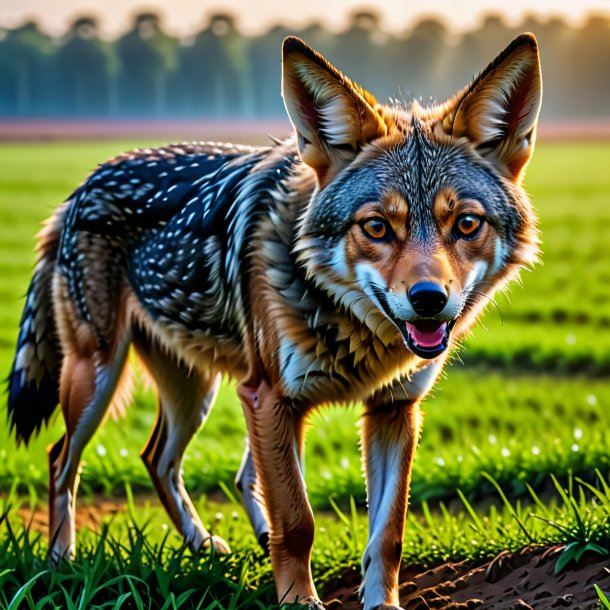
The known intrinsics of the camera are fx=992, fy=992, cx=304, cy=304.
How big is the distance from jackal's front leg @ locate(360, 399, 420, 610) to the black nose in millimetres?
1004

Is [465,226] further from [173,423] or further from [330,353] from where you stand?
[173,423]

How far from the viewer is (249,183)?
4.49 metres

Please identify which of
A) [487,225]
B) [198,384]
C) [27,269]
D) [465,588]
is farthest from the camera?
[27,269]

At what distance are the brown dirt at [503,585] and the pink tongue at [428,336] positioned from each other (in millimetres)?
1095

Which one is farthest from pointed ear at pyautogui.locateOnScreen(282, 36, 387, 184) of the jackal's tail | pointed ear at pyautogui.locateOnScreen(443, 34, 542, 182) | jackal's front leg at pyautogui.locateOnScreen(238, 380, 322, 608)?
the jackal's tail

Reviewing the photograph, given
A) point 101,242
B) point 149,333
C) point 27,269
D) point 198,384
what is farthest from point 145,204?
point 27,269

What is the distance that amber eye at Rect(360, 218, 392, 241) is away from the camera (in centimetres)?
371

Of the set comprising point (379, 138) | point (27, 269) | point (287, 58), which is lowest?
point (27, 269)

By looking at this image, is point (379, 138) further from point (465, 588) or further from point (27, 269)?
point (27, 269)

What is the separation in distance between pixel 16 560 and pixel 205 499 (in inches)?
89.0

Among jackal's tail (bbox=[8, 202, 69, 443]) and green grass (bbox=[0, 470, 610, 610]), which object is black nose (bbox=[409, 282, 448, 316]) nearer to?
green grass (bbox=[0, 470, 610, 610])

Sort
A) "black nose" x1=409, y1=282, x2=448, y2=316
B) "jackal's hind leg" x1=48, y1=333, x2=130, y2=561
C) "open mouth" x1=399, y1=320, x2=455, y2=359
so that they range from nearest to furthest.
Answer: "black nose" x1=409, y1=282, x2=448, y2=316
"open mouth" x1=399, y1=320, x2=455, y2=359
"jackal's hind leg" x1=48, y1=333, x2=130, y2=561

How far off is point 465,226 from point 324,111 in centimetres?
74

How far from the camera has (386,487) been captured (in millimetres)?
4379
